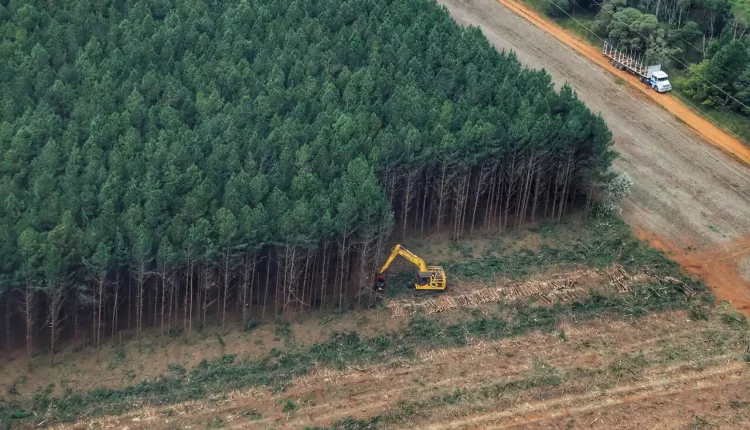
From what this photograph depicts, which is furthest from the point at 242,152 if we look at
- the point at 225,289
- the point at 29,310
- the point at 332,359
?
the point at 29,310

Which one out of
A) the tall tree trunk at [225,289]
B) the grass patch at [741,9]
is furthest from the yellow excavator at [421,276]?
the grass patch at [741,9]

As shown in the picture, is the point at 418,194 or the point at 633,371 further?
the point at 418,194

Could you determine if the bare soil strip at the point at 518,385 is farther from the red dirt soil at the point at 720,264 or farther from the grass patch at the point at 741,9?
the grass patch at the point at 741,9

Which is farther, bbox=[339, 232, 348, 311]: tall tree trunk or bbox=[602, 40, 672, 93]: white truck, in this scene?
bbox=[602, 40, 672, 93]: white truck

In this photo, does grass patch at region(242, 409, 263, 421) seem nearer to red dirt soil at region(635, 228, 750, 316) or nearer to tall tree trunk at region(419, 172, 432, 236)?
tall tree trunk at region(419, 172, 432, 236)

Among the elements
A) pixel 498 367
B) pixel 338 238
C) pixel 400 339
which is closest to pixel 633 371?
pixel 498 367

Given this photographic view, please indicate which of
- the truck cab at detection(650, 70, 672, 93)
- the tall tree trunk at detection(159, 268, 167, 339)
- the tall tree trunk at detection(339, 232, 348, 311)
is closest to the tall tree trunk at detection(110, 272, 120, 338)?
the tall tree trunk at detection(159, 268, 167, 339)

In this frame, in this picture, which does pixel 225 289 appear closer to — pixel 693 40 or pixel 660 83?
pixel 660 83

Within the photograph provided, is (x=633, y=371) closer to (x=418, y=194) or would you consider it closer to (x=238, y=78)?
(x=418, y=194)
